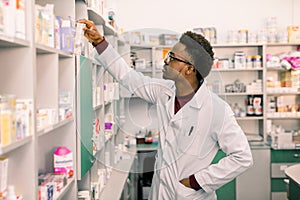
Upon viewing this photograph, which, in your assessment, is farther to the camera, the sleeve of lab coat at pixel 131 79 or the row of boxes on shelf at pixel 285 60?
the row of boxes on shelf at pixel 285 60

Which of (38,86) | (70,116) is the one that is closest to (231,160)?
(70,116)

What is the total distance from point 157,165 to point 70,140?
653 mm

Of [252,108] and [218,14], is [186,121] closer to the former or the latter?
[252,108]

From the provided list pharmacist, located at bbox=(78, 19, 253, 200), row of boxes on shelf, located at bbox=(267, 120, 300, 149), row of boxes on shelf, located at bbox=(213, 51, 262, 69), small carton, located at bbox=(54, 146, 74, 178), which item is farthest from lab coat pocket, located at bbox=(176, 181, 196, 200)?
row of boxes on shelf, located at bbox=(213, 51, 262, 69)

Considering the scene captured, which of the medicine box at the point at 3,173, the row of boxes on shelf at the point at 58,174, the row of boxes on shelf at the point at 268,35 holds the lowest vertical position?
the row of boxes on shelf at the point at 58,174

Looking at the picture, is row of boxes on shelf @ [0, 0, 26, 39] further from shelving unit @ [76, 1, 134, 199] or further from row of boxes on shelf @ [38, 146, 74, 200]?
row of boxes on shelf @ [38, 146, 74, 200]

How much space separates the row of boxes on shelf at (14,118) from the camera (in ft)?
4.72

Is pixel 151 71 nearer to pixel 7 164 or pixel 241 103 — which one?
pixel 7 164

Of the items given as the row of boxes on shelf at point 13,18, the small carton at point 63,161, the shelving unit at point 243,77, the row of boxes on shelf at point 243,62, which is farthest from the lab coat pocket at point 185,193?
the shelving unit at point 243,77

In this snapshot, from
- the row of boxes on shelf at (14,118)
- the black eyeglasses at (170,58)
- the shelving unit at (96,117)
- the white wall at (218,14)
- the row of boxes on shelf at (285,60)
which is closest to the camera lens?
the row of boxes on shelf at (14,118)

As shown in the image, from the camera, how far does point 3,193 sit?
160 cm

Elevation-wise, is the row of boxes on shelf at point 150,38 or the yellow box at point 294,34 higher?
the yellow box at point 294,34

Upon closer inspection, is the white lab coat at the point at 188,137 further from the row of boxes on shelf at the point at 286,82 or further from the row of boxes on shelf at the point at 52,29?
the row of boxes on shelf at the point at 286,82

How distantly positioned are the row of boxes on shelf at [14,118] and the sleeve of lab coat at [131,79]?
0.46 metres
